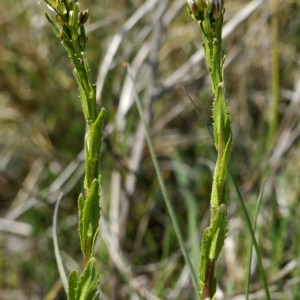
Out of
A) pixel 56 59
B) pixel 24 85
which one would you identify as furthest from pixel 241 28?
pixel 24 85

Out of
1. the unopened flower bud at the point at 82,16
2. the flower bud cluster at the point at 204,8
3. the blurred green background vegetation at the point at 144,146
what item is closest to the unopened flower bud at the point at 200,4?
the flower bud cluster at the point at 204,8

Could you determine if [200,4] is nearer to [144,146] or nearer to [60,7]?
[60,7]

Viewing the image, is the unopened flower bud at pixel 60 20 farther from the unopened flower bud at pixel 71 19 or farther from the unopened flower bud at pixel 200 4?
the unopened flower bud at pixel 200 4

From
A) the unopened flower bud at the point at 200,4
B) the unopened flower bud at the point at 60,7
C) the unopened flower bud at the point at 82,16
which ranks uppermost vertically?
the unopened flower bud at the point at 60,7

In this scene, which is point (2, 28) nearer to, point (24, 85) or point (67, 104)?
point (24, 85)

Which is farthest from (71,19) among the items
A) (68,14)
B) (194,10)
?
(194,10)

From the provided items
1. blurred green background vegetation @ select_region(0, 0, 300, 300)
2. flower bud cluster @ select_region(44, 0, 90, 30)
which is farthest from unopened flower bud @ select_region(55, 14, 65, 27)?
blurred green background vegetation @ select_region(0, 0, 300, 300)
